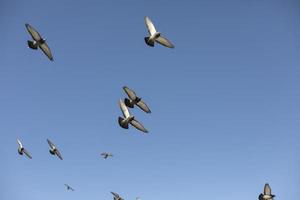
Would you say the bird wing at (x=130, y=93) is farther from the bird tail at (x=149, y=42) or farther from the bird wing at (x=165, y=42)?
the bird wing at (x=165, y=42)

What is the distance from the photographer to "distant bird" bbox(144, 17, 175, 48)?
41528 millimetres

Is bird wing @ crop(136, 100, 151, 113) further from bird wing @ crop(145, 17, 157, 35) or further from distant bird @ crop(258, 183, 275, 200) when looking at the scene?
distant bird @ crop(258, 183, 275, 200)

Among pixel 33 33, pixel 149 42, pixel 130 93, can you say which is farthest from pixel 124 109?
pixel 33 33

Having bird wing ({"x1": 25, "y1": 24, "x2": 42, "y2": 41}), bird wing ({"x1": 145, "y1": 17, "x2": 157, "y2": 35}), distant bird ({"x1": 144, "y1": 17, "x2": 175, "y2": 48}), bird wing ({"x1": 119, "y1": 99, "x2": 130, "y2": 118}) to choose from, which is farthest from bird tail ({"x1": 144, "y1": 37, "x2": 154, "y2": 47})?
bird wing ({"x1": 25, "y1": 24, "x2": 42, "y2": 41})

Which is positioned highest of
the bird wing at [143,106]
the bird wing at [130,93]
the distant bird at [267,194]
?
the bird wing at [130,93]

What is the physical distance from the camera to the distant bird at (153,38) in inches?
1635

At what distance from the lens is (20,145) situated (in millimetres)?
53875

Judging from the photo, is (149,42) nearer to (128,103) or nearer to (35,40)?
(128,103)

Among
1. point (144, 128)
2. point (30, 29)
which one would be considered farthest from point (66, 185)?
point (30, 29)

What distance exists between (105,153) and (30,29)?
99.4 ft

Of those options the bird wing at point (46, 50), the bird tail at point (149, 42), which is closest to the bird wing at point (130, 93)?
the bird tail at point (149, 42)

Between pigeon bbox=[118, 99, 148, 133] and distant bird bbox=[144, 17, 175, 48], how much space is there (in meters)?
6.80

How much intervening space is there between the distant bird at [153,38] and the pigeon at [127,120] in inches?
268

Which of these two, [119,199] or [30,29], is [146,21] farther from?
[119,199]
